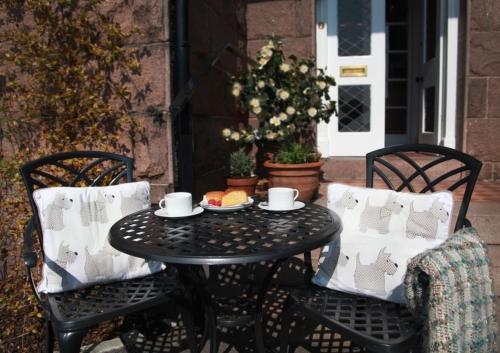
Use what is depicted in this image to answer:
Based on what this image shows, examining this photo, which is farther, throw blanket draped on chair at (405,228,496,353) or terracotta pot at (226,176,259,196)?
terracotta pot at (226,176,259,196)

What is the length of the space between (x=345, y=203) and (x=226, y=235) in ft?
1.86

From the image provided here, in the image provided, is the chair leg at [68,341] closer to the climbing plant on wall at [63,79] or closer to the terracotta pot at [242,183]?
the climbing plant on wall at [63,79]

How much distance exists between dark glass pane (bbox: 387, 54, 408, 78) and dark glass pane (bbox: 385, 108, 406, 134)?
458 mm

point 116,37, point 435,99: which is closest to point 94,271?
point 116,37

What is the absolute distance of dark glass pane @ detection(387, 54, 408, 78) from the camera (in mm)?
5246

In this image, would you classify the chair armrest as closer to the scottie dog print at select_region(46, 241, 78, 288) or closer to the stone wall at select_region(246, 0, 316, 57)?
the scottie dog print at select_region(46, 241, 78, 288)

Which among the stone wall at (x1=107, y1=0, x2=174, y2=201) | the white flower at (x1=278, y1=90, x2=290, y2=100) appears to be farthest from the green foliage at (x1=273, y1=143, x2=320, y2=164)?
the stone wall at (x1=107, y1=0, x2=174, y2=201)

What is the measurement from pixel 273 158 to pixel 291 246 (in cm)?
178

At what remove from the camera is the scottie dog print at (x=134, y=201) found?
5.54 ft

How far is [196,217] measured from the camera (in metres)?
1.48

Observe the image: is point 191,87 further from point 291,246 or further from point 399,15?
point 399,15

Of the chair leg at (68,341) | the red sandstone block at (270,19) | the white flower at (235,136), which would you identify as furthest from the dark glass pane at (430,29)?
the chair leg at (68,341)

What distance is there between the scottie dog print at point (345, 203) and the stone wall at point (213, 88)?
1.20 meters

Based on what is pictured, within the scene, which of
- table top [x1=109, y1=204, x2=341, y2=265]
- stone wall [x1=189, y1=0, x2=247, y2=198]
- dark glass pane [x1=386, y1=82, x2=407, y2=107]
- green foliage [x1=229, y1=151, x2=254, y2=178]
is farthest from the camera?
dark glass pane [x1=386, y1=82, x2=407, y2=107]
